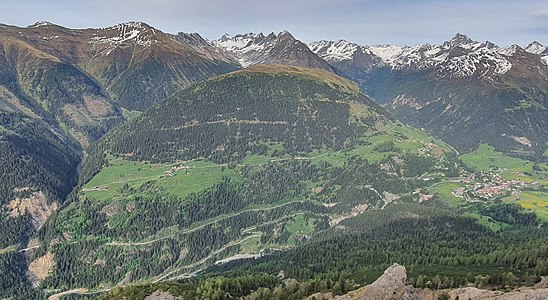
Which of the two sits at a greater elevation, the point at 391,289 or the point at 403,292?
the point at 391,289

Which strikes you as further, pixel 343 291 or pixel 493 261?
pixel 493 261

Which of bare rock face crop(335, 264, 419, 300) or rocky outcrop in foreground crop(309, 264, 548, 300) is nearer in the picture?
rocky outcrop in foreground crop(309, 264, 548, 300)

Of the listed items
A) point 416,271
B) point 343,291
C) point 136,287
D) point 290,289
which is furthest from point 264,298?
point 416,271

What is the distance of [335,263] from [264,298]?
5864cm

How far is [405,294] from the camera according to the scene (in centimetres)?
10625

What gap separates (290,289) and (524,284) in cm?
6120

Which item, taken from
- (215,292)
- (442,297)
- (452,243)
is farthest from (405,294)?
(452,243)

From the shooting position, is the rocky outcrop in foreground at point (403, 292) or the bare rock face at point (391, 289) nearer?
the rocky outcrop in foreground at point (403, 292)

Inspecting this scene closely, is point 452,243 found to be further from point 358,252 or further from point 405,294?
point 405,294

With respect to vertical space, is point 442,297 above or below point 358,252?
above

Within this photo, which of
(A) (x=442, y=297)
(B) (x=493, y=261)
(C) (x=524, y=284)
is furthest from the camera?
(B) (x=493, y=261)

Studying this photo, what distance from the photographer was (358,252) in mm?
191375

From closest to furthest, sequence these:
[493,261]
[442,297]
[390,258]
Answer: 1. [442,297]
2. [493,261]
3. [390,258]

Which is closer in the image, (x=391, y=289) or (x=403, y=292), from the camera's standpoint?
(x=391, y=289)
